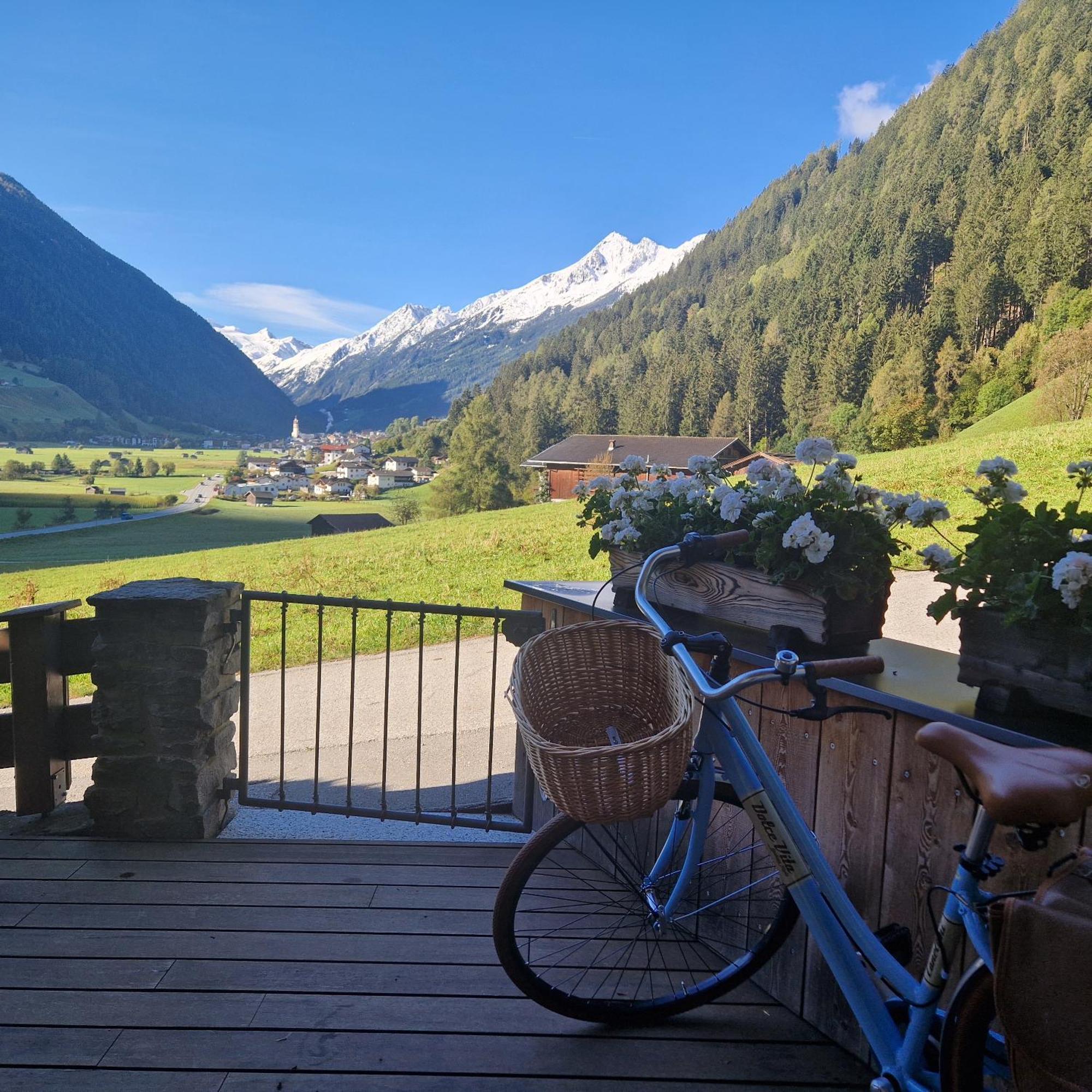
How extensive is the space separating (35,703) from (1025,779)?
343 centimetres

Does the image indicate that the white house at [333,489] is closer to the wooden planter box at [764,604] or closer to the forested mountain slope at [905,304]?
the forested mountain slope at [905,304]

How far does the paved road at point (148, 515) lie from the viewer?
37781mm

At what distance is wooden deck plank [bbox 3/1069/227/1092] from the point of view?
1.93m

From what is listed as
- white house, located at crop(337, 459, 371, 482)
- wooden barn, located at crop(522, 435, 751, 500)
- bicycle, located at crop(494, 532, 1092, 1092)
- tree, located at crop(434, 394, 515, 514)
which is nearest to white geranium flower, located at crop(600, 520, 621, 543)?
bicycle, located at crop(494, 532, 1092, 1092)

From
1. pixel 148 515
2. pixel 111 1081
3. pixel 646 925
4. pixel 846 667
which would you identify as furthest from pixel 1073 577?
pixel 148 515

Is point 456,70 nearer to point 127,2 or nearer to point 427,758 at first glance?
point 127,2

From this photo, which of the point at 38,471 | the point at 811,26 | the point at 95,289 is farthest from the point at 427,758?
the point at 95,289

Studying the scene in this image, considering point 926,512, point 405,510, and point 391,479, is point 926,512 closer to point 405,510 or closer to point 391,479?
point 405,510

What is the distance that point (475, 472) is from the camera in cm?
5222

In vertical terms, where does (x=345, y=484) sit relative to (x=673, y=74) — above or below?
below

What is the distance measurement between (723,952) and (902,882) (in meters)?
0.77

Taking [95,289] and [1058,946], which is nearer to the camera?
[1058,946]

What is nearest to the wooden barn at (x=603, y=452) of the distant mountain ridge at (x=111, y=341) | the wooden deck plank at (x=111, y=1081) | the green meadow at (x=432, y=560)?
the green meadow at (x=432, y=560)

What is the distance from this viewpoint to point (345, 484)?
60906 millimetres
